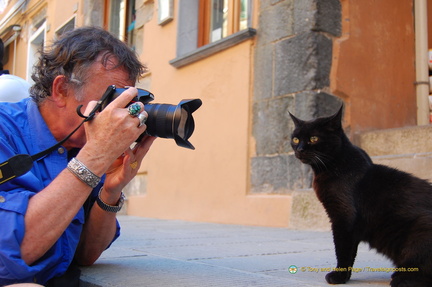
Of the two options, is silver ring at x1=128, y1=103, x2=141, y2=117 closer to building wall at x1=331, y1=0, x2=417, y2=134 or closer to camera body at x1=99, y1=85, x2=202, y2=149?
camera body at x1=99, y1=85, x2=202, y2=149

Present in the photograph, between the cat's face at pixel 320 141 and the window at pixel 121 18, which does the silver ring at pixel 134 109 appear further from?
the window at pixel 121 18

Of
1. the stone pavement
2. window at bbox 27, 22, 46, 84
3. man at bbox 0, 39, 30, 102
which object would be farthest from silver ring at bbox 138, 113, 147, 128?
window at bbox 27, 22, 46, 84

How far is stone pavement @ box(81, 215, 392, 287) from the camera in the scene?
5.27 feet

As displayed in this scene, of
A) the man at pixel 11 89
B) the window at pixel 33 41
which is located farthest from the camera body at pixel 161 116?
the window at pixel 33 41

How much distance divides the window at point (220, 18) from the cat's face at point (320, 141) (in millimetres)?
2874

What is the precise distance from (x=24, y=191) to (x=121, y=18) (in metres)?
6.13

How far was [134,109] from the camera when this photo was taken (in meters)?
1.32

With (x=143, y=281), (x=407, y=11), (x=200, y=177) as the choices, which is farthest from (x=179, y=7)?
(x=143, y=281)

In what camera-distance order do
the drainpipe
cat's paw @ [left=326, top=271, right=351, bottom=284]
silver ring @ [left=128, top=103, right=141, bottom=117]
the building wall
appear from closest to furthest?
silver ring @ [left=128, top=103, right=141, bottom=117] → cat's paw @ [left=326, top=271, right=351, bottom=284] → the building wall → the drainpipe

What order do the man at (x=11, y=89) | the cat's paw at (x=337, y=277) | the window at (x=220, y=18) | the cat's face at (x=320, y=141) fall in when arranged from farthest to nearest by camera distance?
the window at (x=220, y=18) < the man at (x=11, y=89) < the cat's face at (x=320, y=141) < the cat's paw at (x=337, y=277)

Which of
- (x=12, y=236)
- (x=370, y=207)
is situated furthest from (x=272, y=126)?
(x=12, y=236)

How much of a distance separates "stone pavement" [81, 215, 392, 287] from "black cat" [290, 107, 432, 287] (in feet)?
0.45

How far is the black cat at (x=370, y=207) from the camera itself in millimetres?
1455

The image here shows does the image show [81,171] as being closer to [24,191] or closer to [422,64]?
[24,191]
